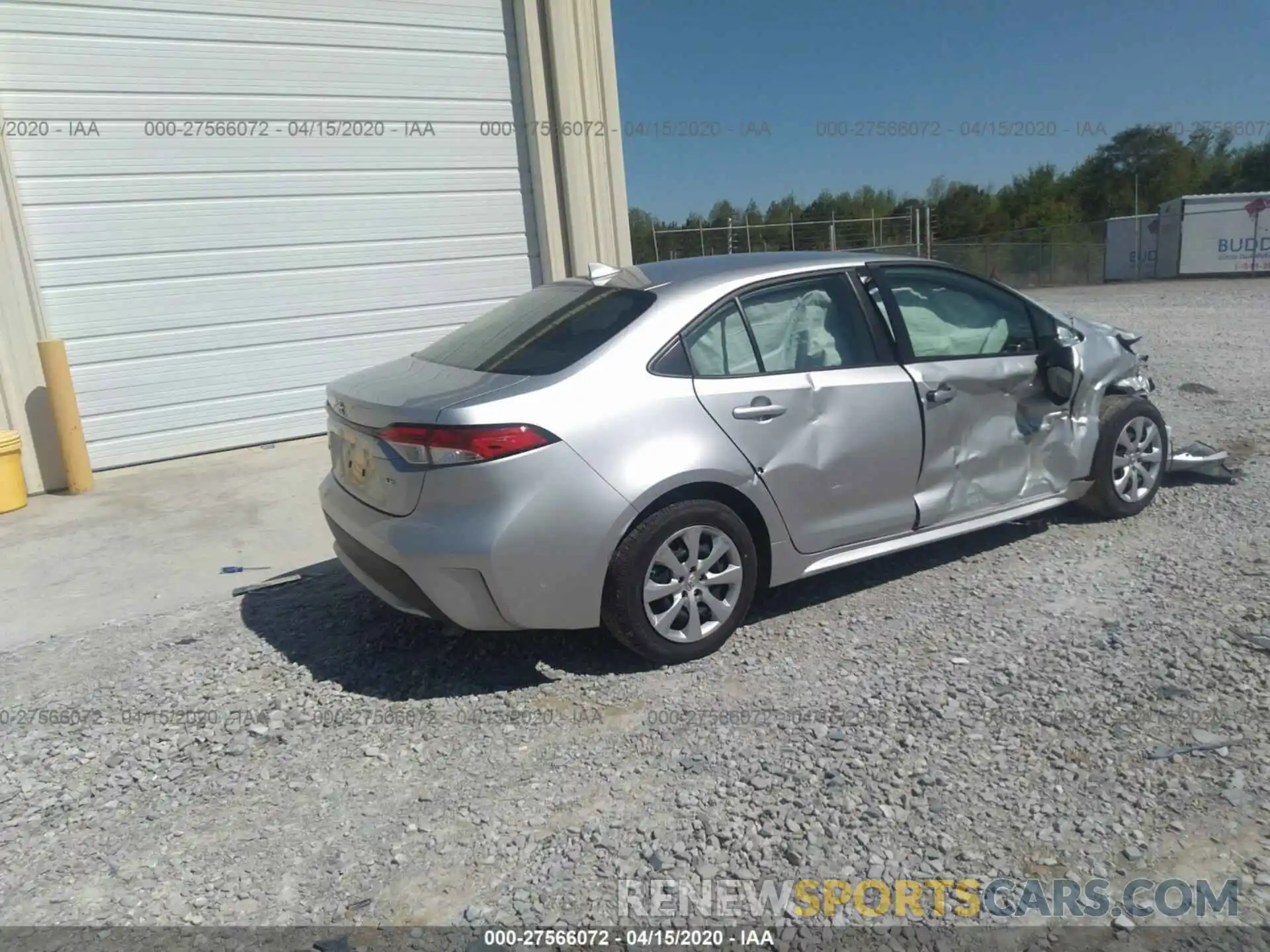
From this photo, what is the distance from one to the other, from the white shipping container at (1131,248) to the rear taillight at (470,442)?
33.1m

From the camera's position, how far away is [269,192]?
8.22 meters

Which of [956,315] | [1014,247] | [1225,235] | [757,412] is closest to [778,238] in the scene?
[1014,247]

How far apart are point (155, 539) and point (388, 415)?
3.25 meters

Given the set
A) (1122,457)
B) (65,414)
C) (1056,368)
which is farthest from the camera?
(65,414)

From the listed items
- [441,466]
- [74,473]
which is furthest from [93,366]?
[441,466]

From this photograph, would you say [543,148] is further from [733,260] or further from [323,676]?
[323,676]

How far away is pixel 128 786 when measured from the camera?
324 centimetres

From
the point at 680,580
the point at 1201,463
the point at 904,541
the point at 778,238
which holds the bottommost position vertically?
the point at 1201,463

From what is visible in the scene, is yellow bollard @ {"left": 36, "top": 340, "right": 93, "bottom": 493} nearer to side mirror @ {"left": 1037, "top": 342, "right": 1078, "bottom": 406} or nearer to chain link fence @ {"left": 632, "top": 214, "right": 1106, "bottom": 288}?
side mirror @ {"left": 1037, "top": 342, "right": 1078, "bottom": 406}

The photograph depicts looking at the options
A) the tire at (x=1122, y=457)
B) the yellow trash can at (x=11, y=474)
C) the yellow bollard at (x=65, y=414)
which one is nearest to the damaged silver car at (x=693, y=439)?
the tire at (x=1122, y=457)

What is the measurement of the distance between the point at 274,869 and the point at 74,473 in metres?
5.61

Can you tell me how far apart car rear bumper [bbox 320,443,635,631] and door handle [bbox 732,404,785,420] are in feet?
2.14

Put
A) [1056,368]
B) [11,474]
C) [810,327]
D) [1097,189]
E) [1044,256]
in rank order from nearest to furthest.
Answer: [810,327], [1056,368], [11,474], [1044,256], [1097,189]

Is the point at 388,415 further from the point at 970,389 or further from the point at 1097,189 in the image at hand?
the point at 1097,189
